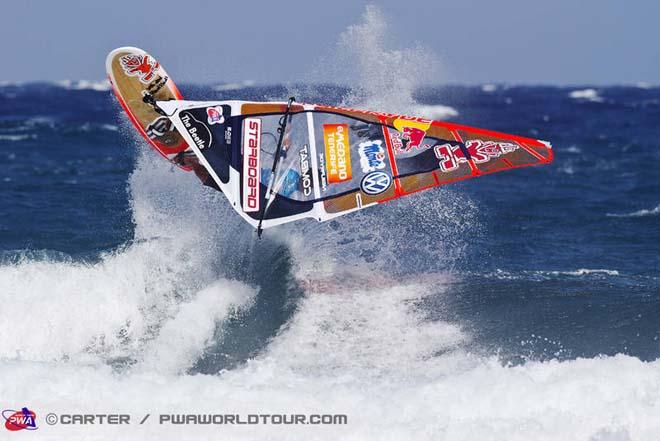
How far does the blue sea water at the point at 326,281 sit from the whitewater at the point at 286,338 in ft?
0.12

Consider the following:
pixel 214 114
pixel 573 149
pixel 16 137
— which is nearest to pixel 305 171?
pixel 214 114

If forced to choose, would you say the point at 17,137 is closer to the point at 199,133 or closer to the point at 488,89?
the point at 199,133

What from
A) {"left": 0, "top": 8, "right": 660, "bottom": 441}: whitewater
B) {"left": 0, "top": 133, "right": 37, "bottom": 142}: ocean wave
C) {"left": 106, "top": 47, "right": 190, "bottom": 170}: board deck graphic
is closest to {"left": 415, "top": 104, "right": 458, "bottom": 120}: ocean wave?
{"left": 0, "top": 133, "right": 37, "bottom": 142}: ocean wave

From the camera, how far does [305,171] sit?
1253 centimetres

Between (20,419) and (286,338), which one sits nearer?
(20,419)

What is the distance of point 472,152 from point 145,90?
476 centimetres

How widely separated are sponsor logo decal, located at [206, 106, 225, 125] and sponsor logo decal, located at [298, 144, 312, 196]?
1161mm

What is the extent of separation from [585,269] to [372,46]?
5741 millimetres

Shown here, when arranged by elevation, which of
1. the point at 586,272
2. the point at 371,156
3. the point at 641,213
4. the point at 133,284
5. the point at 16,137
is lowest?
the point at 586,272

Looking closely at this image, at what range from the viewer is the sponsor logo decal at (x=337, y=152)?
40.9 feet

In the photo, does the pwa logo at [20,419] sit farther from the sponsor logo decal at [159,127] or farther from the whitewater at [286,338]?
the sponsor logo decal at [159,127]

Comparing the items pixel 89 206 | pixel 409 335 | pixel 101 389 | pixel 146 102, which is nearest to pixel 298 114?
pixel 146 102

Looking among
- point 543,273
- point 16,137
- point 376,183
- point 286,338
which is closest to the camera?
point 286,338

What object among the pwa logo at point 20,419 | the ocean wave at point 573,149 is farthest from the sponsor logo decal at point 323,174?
the ocean wave at point 573,149
